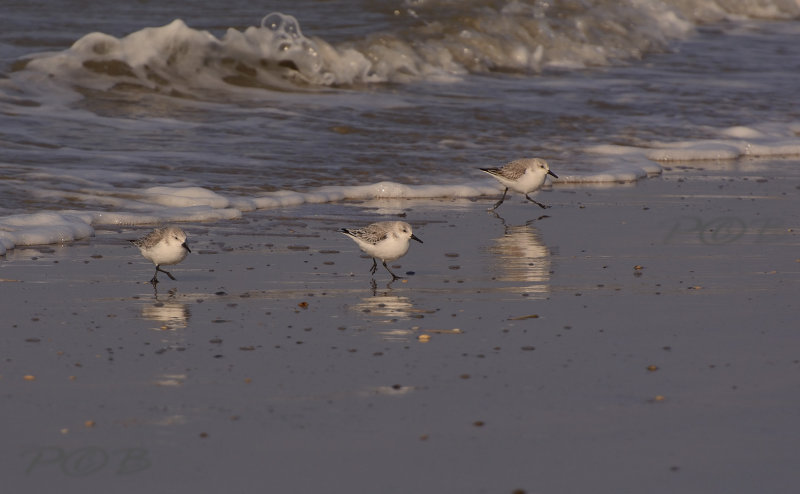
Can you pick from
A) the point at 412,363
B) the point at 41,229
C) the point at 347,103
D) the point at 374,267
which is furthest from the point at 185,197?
the point at 347,103

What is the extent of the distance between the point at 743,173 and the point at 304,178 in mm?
4437

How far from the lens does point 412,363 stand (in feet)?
18.1

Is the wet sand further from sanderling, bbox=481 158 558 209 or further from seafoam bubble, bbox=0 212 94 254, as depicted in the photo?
sanderling, bbox=481 158 558 209

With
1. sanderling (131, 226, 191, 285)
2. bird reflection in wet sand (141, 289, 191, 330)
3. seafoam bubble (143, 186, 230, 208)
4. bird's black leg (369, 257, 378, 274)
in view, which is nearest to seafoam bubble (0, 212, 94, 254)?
seafoam bubble (143, 186, 230, 208)

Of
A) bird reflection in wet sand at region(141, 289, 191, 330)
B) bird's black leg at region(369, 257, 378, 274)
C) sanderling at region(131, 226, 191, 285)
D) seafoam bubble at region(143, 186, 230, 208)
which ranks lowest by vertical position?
seafoam bubble at region(143, 186, 230, 208)

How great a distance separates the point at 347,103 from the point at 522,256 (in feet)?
25.6

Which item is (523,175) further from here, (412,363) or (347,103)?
(347,103)

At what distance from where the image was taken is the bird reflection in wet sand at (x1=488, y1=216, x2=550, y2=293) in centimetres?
757

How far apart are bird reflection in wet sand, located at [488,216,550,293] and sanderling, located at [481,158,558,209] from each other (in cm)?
81

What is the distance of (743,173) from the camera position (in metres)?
12.3

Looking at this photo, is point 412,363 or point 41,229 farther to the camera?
point 41,229

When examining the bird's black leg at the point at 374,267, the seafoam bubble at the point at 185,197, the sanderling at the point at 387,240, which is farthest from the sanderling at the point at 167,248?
the seafoam bubble at the point at 185,197

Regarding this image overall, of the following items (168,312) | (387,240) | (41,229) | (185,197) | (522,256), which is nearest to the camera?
(168,312)

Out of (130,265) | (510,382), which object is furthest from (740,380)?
(130,265)
